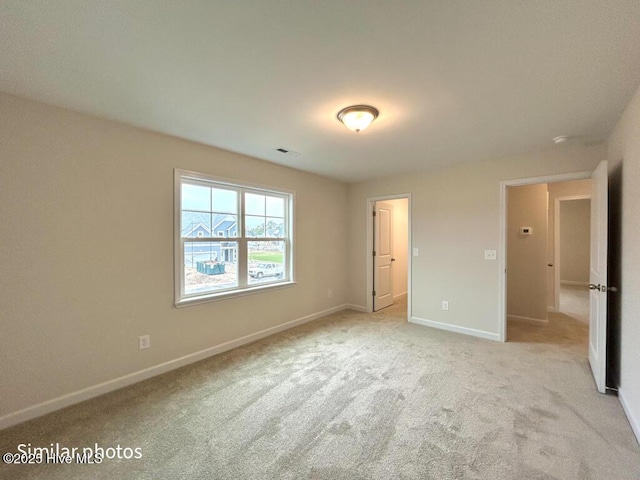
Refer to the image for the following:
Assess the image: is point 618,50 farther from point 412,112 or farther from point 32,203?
point 32,203

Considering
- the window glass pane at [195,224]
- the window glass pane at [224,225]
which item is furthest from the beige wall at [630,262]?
the window glass pane at [195,224]

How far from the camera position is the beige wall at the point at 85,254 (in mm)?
2012

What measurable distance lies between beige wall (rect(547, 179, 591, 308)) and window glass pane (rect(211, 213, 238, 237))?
5407 millimetres

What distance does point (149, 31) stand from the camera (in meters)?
1.41

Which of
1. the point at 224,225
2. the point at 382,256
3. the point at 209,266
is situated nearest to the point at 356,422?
the point at 209,266

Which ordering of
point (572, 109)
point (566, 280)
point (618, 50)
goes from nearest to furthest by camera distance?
point (618, 50) → point (572, 109) → point (566, 280)

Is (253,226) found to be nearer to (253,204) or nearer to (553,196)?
(253,204)

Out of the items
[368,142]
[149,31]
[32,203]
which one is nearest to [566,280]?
[368,142]

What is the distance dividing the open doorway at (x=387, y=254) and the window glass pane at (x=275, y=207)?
1682 millimetres

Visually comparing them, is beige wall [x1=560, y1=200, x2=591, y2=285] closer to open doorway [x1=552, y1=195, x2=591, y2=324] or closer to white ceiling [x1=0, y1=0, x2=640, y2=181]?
open doorway [x1=552, y1=195, x2=591, y2=324]

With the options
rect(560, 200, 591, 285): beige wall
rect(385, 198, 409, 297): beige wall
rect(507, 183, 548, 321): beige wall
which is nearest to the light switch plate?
rect(507, 183, 548, 321): beige wall

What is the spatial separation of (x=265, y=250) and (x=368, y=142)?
6.61 feet

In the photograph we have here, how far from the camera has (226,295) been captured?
10.8ft

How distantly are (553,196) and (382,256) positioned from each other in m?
3.25
